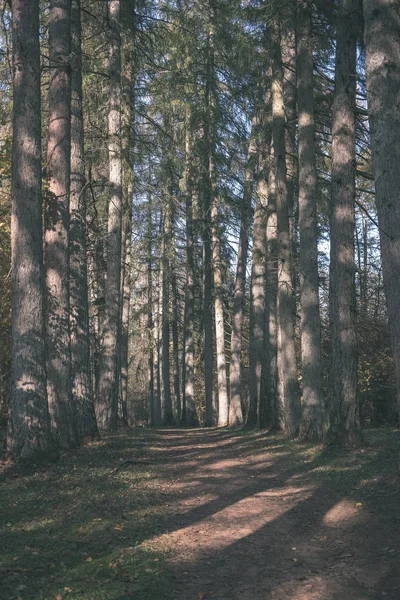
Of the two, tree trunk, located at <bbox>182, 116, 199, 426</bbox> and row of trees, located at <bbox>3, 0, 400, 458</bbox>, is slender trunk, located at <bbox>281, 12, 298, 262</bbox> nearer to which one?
row of trees, located at <bbox>3, 0, 400, 458</bbox>

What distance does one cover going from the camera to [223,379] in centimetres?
2467

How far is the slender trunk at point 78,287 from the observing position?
1289cm

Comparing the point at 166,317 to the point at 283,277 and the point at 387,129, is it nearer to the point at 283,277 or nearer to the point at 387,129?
the point at 283,277

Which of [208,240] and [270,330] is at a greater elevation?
[208,240]

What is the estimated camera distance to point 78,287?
13.0 meters

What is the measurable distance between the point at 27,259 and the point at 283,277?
24.9ft

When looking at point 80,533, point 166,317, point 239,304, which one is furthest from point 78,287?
point 166,317

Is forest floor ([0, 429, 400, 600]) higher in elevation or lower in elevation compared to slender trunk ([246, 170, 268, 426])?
lower

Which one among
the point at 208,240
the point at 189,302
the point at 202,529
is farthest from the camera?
the point at 189,302

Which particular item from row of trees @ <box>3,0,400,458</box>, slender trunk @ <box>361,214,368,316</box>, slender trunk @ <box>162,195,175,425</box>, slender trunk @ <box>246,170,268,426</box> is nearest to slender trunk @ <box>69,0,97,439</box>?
row of trees @ <box>3,0,400,458</box>

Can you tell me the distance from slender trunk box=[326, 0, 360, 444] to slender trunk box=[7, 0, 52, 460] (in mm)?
5570

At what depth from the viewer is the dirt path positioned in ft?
16.3

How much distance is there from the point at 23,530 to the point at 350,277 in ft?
25.7

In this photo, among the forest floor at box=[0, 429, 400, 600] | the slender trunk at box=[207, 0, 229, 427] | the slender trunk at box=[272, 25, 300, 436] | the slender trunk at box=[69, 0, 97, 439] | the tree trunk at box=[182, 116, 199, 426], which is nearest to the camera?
the forest floor at box=[0, 429, 400, 600]
